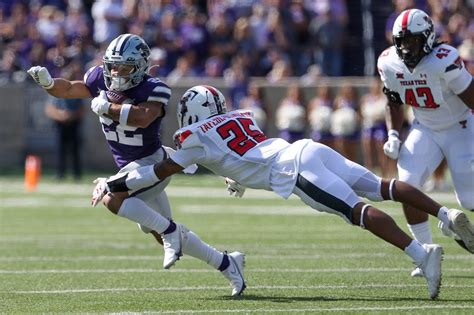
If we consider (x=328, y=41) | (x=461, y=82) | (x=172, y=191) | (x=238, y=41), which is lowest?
(x=172, y=191)

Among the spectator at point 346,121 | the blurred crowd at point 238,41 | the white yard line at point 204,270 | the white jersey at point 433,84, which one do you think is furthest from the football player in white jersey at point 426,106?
the blurred crowd at point 238,41

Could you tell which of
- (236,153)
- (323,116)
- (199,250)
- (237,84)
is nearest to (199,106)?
(236,153)

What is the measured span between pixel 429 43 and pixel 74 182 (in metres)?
10.9

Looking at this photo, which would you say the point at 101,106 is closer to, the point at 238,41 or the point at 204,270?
the point at 204,270

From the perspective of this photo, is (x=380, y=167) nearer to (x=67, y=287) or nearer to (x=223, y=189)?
(x=223, y=189)

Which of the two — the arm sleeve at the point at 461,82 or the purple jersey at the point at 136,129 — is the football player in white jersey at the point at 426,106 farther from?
the purple jersey at the point at 136,129

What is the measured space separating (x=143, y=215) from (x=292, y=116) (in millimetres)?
11353

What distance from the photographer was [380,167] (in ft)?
59.1

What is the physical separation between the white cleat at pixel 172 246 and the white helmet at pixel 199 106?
0.65m

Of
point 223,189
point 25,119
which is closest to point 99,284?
point 223,189

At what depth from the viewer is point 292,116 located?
18062 millimetres

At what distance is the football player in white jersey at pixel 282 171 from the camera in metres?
6.30

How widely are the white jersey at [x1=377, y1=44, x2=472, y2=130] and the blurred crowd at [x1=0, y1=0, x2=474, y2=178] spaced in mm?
10093

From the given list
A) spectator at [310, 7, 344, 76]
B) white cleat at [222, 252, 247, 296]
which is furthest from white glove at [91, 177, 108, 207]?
spectator at [310, 7, 344, 76]
